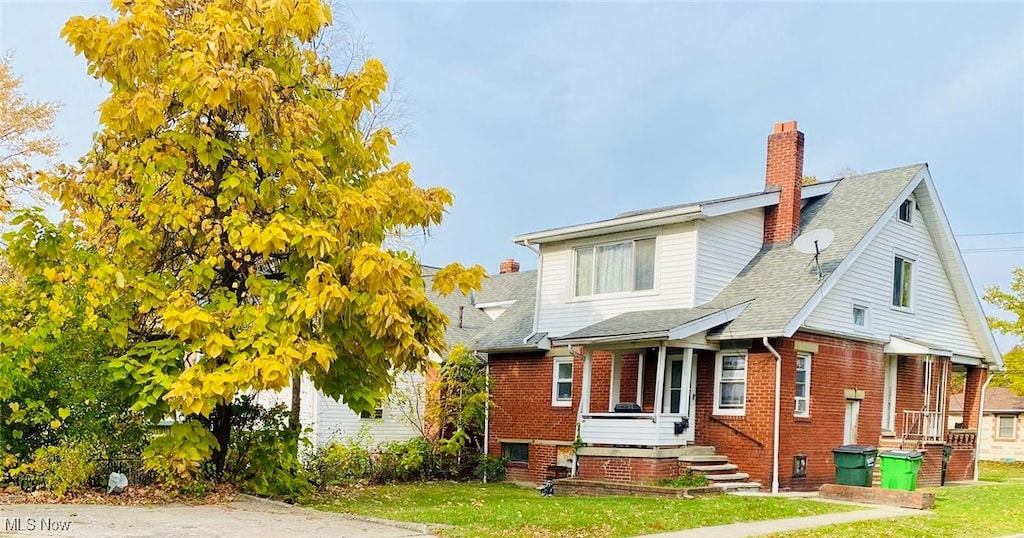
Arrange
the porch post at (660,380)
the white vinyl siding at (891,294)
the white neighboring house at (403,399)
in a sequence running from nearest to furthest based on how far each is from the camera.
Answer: the porch post at (660,380), the white vinyl siding at (891,294), the white neighboring house at (403,399)

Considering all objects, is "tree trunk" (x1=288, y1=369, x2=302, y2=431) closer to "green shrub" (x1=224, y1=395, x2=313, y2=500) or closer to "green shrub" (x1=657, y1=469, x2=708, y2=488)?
"green shrub" (x1=224, y1=395, x2=313, y2=500)

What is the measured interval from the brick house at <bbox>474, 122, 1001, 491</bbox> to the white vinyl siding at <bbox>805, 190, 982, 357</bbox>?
0.06m

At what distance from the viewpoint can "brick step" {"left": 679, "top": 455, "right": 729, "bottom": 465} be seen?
19.7m

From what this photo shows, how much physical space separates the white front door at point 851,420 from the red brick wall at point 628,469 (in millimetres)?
4965

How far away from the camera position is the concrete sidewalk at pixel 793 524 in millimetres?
12617

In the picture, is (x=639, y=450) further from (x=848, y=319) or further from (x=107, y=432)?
(x=107, y=432)

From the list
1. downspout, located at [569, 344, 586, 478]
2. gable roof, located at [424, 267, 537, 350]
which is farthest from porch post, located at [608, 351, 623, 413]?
gable roof, located at [424, 267, 537, 350]

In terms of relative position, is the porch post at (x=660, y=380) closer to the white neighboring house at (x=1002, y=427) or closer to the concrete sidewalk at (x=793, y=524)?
the concrete sidewalk at (x=793, y=524)

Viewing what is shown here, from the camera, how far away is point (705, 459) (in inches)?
782

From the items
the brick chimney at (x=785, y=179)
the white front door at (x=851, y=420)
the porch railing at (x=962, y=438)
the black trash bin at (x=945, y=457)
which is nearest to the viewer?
the white front door at (x=851, y=420)

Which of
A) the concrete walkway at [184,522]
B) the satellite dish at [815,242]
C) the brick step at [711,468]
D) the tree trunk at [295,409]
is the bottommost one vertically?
the brick step at [711,468]

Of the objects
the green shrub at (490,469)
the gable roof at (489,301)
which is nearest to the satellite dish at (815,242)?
the gable roof at (489,301)

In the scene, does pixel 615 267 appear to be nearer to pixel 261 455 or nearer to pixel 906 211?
pixel 906 211

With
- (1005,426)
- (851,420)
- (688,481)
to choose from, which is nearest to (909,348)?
(851,420)
